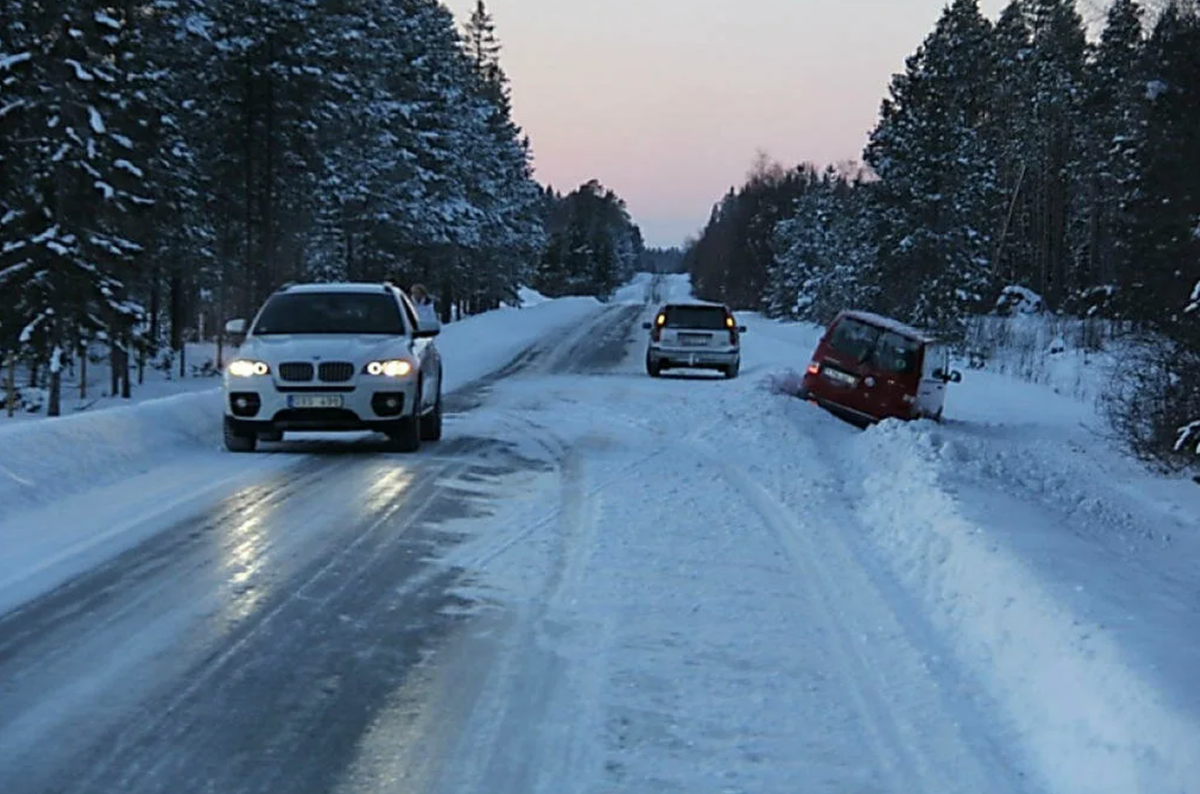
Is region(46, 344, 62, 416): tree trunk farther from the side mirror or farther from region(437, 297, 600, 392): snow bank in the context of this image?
the side mirror

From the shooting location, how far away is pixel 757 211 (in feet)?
383

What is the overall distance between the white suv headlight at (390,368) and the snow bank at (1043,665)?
6.03 m

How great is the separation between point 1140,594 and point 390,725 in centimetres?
416

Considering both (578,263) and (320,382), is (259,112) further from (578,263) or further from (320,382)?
(578,263)

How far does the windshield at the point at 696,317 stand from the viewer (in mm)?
29203

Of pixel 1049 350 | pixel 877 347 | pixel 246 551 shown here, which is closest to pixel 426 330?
pixel 246 551

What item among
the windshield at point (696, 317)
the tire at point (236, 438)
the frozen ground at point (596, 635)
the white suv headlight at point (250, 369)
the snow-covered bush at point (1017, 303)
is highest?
Result: the snow-covered bush at point (1017, 303)

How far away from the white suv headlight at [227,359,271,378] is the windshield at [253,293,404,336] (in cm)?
95

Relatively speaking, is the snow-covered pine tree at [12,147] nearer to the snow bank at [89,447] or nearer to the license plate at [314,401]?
→ the snow bank at [89,447]

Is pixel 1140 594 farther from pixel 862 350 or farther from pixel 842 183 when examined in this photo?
pixel 842 183

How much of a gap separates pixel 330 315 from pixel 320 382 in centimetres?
155

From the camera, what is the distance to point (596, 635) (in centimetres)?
632

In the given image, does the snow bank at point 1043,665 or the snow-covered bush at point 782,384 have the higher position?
the snow bank at point 1043,665

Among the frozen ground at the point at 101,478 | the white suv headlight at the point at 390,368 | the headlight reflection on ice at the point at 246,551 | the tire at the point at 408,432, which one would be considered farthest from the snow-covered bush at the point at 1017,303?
the headlight reflection on ice at the point at 246,551
